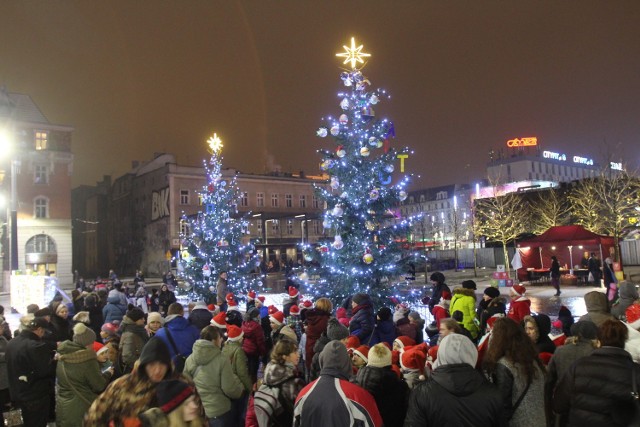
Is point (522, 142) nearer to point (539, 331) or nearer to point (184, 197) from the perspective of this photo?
point (184, 197)

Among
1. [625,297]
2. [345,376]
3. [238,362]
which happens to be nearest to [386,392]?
[345,376]

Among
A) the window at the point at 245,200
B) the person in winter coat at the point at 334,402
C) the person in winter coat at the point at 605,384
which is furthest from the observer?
the window at the point at 245,200

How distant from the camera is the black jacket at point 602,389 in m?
4.05

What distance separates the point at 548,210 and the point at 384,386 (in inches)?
1949

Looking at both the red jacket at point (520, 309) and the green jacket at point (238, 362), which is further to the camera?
the red jacket at point (520, 309)

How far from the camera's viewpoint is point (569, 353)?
16.4 ft

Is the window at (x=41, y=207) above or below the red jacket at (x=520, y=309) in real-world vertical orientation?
above

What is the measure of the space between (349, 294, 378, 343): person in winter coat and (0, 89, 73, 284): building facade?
46692 millimetres

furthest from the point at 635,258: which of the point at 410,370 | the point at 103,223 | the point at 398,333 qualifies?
the point at 103,223

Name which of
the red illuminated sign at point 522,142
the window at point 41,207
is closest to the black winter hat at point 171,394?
the window at point 41,207

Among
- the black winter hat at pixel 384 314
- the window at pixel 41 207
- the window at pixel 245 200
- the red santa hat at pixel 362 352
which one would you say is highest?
the window at pixel 245 200

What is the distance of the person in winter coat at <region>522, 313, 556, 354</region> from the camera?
19.0ft

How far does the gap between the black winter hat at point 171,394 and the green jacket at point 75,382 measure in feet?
10.2

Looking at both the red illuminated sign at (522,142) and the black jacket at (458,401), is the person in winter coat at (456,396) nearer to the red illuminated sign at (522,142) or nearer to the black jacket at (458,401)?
the black jacket at (458,401)
